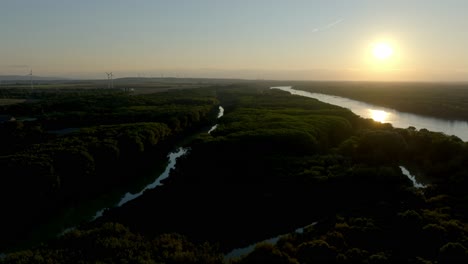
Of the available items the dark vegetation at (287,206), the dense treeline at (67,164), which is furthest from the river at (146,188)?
the dark vegetation at (287,206)

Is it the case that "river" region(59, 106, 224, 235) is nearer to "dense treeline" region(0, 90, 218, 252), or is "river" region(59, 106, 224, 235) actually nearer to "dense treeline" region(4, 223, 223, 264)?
"dense treeline" region(0, 90, 218, 252)

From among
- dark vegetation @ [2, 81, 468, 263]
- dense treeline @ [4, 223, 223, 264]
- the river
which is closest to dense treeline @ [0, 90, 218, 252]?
dark vegetation @ [2, 81, 468, 263]

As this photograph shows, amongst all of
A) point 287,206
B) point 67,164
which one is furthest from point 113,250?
point 67,164

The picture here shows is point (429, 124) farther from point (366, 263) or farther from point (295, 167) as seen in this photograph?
point (366, 263)

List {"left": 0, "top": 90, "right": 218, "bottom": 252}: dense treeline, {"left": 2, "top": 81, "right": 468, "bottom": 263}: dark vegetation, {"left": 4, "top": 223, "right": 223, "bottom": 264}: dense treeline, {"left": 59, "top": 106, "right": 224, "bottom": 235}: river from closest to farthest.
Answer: {"left": 4, "top": 223, "right": 223, "bottom": 264}: dense treeline
{"left": 2, "top": 81, "right": 468, "bottom": 263}: dark vegetation
{"left": 0, "top": 90, "right": 218, "bottom": 252}: dense treeline
{"left": 59, "top": 106, "right": 224, "bottom": 235}: river

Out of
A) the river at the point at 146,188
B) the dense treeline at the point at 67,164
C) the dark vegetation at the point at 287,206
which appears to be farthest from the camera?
the river at the point at 146,188

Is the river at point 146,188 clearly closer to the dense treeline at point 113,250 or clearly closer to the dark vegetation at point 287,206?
the dark vegetation at point 287,206

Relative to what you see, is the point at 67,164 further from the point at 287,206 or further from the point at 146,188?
the point at 287,206

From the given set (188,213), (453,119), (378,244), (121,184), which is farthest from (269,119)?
(453,119)
